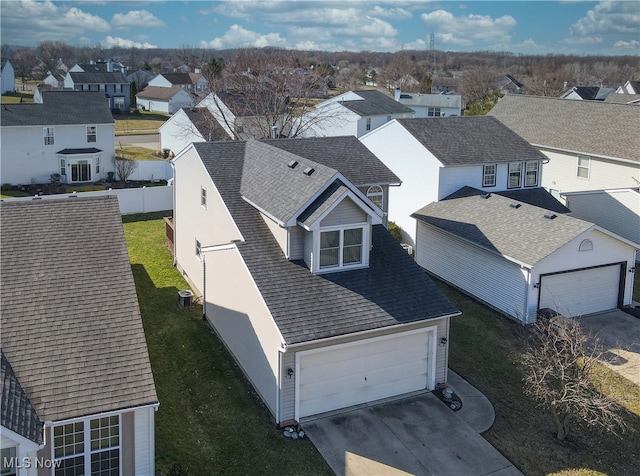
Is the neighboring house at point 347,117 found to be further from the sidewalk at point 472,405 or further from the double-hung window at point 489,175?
the sidewalk at point 472,405

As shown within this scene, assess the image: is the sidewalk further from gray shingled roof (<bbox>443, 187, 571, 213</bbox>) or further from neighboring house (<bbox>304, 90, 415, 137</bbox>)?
neighboring house (<bbox>304, 90, 415, 137</bbox>)

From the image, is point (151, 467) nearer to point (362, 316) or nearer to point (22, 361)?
point (22, 361)

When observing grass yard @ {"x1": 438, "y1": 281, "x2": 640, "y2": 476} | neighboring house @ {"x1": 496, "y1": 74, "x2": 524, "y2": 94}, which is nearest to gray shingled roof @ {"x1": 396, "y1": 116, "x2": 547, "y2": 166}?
grass yard @ {"x1": 438, "y1": 281, "x2": 640, "y2": 476}

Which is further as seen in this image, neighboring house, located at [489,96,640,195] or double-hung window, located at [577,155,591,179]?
double-hung window, located at [577,155,591,179]

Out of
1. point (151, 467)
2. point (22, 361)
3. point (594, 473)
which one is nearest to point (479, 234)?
point (594, 473)

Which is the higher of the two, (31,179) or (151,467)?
(31,179)
